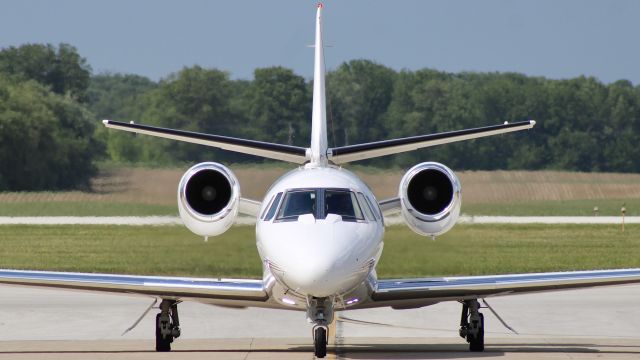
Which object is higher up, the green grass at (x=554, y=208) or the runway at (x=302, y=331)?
the green grass at (x=554, y=208)

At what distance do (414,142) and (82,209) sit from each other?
2253 cm

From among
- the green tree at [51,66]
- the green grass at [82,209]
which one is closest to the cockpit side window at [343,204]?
the green grass at [82,209]

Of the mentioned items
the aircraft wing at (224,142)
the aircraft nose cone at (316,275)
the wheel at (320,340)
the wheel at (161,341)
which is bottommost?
the wheel at (161,341)

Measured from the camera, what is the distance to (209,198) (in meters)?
17.9

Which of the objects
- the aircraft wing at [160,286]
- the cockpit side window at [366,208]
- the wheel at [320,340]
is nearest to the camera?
the wheel at [320,340]

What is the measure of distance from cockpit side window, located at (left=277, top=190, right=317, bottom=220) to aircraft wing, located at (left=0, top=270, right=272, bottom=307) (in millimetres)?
1203

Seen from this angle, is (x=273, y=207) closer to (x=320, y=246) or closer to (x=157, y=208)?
(x=320, y=246)

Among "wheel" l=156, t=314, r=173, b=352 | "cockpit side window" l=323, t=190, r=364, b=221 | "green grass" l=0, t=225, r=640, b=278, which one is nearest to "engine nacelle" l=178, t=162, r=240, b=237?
"wheel" l=156, t=314, r=173, b=352

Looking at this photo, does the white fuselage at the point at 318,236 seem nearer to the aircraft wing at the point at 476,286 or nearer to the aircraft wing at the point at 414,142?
the aircraft wing at the point at 476,286

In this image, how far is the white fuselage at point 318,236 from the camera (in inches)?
576

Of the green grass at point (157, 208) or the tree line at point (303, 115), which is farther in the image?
the tree line at point (303, 115)

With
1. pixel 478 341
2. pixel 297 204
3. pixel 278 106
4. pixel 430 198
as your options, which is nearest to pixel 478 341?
pixel 478 341

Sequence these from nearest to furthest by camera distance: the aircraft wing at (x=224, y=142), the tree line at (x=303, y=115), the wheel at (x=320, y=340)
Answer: the wheel at (x=320, y=340), the aircraft wing at (x=224, y=142), the tree line at (x=303, y=115)

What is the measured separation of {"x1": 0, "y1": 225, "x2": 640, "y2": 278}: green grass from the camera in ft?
81.0
